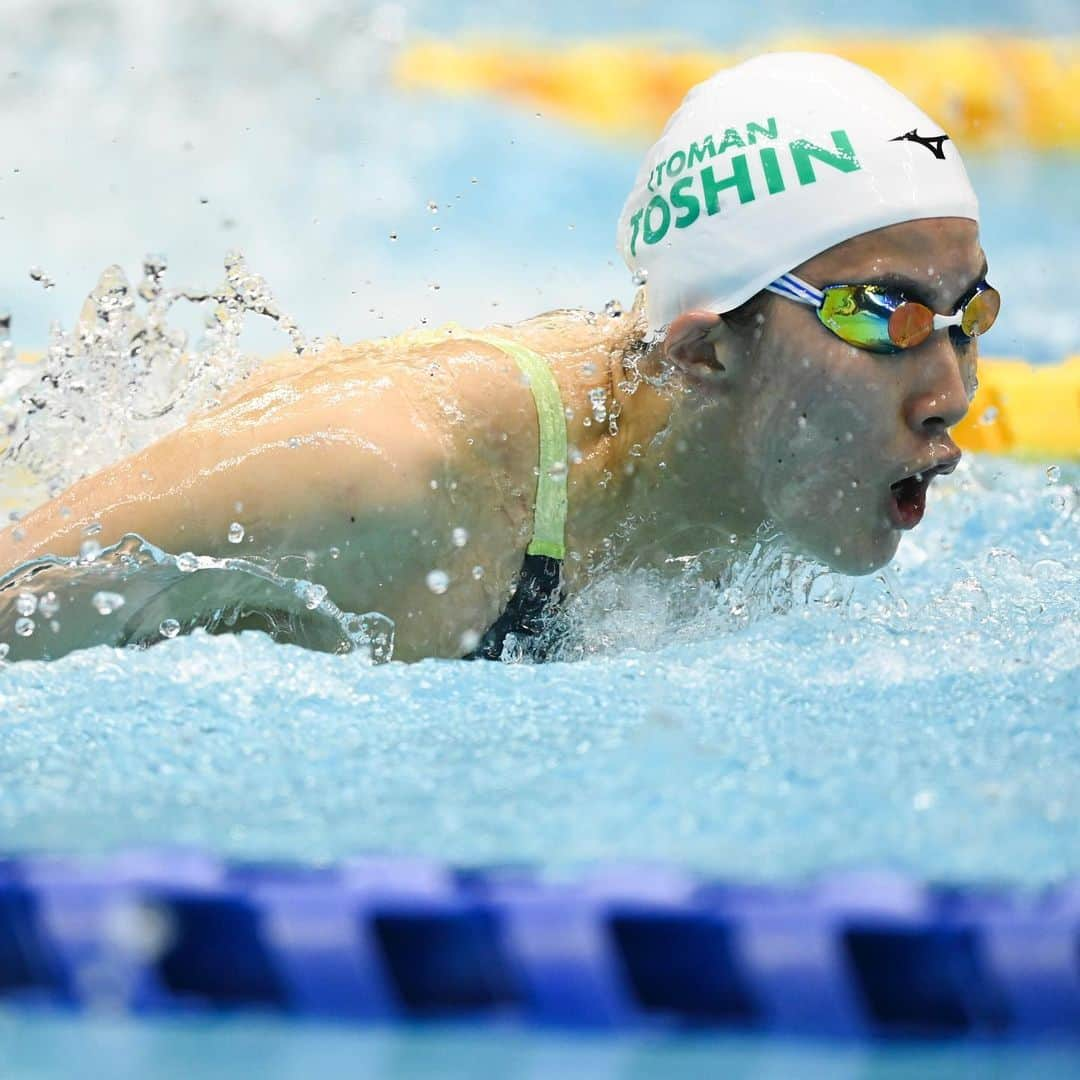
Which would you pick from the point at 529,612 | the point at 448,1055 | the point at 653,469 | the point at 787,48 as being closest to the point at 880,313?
the point at 653,469

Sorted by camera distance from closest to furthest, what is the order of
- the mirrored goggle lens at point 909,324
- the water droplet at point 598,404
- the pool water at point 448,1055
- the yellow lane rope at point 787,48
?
the pool water at point 448,1055
the mirrored goggle lens at point 909,324
the water droplet at point 598,404
the yellow lane rope at point 787,48

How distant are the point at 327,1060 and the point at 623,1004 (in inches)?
8.7

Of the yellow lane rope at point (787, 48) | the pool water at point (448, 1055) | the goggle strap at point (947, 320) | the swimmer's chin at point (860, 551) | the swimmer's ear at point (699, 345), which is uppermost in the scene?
the yellow lane rope at point (787, 48)

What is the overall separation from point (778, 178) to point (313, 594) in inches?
32.3

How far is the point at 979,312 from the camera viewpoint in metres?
2.00

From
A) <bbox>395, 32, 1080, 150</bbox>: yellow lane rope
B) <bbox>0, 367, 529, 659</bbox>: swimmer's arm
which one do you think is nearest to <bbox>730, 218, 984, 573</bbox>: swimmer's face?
<bbox>0, 367, 529, 659</bbox>: swimmer's arm

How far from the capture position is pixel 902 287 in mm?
1972

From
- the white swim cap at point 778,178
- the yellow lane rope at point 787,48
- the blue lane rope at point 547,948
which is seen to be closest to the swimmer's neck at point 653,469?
the white swim cap at point 778,178

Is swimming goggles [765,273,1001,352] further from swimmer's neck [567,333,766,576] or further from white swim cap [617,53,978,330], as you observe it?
swimmer's neck [567,333,766,576]

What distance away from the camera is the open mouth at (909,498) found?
2021 mm

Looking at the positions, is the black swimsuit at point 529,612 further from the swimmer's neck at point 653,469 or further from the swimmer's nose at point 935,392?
the swimmer's nose at point 935,392

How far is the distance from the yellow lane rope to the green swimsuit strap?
186 inches

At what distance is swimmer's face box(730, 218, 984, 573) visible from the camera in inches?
77.8

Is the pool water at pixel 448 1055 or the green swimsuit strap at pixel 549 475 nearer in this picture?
the pool water at pixel 448 1055
